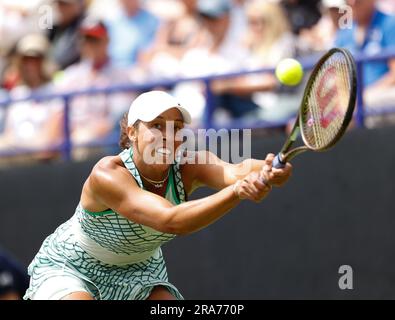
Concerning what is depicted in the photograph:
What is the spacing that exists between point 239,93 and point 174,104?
11.4 ft

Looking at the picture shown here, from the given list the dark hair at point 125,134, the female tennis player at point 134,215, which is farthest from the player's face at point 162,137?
the dark hair at point 125,134

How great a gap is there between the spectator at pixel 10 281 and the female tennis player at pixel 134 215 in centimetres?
179

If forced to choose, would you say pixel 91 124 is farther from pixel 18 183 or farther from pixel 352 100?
pixel 352 100

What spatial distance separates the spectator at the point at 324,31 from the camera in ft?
26.2

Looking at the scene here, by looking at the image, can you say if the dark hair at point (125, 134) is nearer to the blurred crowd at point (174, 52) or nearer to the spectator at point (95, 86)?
the blurred crowd at point (174, 52)

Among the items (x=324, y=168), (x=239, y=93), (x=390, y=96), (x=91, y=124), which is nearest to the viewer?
(x=390, y=96)

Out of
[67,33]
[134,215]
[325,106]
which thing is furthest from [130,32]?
[325,106]

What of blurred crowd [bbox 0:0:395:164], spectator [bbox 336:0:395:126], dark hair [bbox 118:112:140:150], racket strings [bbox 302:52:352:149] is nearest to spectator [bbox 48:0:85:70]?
blurred crowd [bbox 0:0:395:164]

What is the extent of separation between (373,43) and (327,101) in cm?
312

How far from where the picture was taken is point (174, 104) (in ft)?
16.6

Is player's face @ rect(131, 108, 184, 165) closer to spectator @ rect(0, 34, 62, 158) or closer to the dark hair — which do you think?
the dark hair

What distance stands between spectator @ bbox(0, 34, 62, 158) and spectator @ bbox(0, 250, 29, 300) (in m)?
2.22

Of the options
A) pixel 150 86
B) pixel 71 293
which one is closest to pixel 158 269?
pixel 71 293

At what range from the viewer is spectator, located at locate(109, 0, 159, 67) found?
9695 mm
